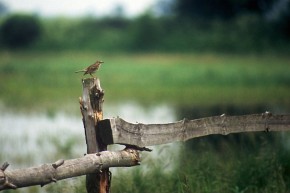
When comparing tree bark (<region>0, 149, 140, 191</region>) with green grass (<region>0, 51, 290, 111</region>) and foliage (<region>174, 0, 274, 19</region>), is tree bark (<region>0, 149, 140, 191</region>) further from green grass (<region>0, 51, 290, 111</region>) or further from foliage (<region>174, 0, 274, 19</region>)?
foliage (<region>174, 0, 274, 19</region>)

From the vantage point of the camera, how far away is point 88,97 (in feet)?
19.6

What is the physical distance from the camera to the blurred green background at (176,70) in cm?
777

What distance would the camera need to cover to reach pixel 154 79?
90.8ft

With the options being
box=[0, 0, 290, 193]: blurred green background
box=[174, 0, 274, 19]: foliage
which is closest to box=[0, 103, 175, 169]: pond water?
box=[0, 0, 290, 193]: blurred green background

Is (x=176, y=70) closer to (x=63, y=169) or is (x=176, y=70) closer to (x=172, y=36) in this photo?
(x=172, y=36)

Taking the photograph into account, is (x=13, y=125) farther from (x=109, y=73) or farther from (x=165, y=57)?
(x=165, y=57)

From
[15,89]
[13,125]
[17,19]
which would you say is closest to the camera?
[13,125]

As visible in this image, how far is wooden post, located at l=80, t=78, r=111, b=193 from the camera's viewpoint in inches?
233

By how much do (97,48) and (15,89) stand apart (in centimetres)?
1493

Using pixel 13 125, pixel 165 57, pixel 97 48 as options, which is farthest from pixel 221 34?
pixel 13 125

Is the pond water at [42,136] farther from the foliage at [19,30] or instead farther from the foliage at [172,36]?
the foliage at [172,36]

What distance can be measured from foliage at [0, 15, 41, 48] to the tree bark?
29367 millimetres

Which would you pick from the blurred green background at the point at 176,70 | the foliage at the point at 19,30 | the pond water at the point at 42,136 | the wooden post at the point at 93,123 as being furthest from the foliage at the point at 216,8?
the wooden post at the point at 93,123

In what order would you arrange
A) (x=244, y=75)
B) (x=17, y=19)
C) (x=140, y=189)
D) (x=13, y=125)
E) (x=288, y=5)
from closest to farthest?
(x=140, y=189), (x=13, y=125), (x=244, y=75), (x=17, y=19), (x=288, y=5)
